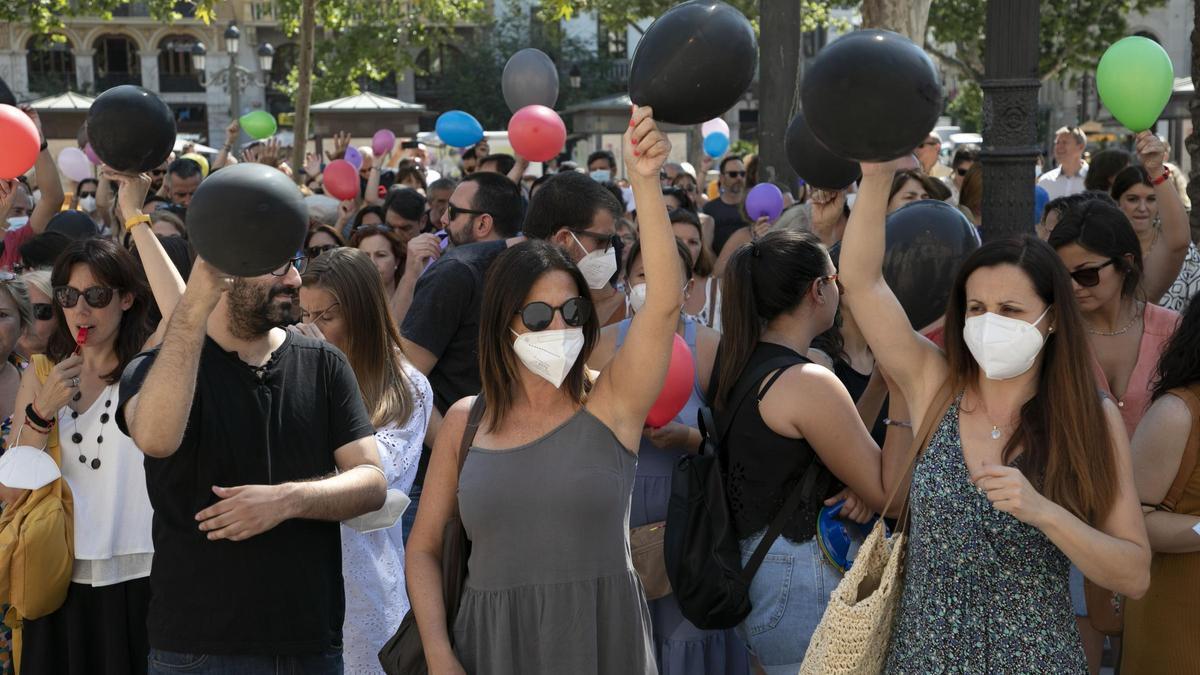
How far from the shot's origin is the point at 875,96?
9.51 feet

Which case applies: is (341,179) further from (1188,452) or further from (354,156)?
(1188,452)

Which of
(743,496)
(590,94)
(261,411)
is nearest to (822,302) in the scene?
(743,496)

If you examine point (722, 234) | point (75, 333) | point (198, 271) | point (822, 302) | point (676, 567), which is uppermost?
point (198, 271)

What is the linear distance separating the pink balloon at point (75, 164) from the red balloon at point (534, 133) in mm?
5914

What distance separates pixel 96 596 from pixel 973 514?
282 cm

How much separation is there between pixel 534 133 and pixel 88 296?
4.23 metres

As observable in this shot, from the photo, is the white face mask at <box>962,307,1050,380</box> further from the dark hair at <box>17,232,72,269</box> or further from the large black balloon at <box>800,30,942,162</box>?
the dark hair at <box>17,232,72,269</box>

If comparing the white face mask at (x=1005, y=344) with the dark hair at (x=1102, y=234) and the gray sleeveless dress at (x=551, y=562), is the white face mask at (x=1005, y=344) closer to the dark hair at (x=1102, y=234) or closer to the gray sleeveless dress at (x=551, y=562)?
the gray sleeveless dress at (x=551, y=562)

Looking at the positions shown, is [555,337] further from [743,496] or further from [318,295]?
[318,295]

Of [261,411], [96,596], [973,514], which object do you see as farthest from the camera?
[96,596]

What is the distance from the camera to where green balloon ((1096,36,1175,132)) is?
604 centimetres

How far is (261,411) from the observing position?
135 inches

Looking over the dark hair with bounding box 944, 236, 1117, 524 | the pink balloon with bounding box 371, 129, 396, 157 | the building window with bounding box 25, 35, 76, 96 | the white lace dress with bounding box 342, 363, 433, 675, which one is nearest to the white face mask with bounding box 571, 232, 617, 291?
the white lace dress with bounding box 342, 363, 433, 675

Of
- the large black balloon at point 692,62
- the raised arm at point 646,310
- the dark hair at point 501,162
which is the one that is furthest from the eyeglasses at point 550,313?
the dark hair at point 501,162
